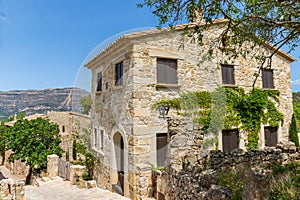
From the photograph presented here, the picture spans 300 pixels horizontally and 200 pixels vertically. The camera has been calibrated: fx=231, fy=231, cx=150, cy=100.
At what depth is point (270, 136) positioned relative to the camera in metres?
11.4

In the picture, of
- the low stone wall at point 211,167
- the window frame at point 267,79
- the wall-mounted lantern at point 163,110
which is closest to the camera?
the low stone wall at point 211,167

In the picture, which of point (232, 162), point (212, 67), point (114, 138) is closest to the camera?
point (232, 162)

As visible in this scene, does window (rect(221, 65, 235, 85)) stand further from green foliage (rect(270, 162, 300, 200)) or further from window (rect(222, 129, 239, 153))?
green foliage (rect(270, 162, 300, 200))

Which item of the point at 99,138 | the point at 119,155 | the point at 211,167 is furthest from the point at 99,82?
the point at 211,167

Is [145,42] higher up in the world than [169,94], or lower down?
higher up

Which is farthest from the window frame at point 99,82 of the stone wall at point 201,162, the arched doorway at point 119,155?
the stone wall at point 201,162

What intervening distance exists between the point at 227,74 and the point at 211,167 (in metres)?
5.07

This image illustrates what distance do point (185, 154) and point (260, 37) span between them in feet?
14.2

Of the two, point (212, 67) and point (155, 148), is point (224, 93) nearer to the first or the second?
point (212, 67)

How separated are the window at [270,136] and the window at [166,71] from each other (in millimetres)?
5959

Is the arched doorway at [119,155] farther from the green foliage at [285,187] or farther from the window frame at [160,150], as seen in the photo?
the green foliage at [285,187]

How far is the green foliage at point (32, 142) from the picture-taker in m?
12.2

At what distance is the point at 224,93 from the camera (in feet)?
33.8

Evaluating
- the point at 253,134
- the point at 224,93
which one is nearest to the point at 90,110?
the point at 224,93
